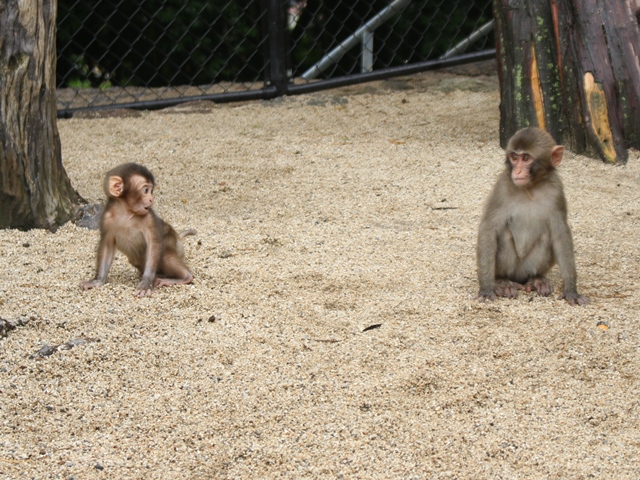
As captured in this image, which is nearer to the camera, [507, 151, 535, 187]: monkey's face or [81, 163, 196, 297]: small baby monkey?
[507, 151, 535, 187]: monkey's face

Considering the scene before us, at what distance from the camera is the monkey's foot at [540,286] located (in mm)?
4746

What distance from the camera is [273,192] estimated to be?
6535 mm

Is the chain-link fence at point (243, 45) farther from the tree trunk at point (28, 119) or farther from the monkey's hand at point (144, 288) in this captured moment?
the monkey's hand at point (144, 288)

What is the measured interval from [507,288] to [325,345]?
46.9 inches

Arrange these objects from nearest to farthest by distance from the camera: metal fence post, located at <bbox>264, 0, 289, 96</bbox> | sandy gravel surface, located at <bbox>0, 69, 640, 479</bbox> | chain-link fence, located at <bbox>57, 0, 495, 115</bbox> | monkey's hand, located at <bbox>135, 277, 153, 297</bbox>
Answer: sandy gravel surface, located at <bbox>0, 69, 640, 479</bbox> < monkey's hand, located at <bbox>135, 277, 153, 297</bbox> < metal fence post, located at <bbox>264, 0, 289, 96</bbox> < chain-link fence, located at <bbox>57, 0, 495, 115</bbox>

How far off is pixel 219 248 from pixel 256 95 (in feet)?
14.3

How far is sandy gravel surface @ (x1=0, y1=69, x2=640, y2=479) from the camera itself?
328 cm

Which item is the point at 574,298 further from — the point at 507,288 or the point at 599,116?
the point at 599,116

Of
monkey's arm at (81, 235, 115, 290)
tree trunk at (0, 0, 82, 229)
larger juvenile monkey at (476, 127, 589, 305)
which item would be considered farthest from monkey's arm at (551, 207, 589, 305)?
tree trunk at (0, 0, 82, 229)

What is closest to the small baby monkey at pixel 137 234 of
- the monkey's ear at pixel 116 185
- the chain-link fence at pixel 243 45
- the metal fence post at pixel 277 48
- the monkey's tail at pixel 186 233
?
the monkey's ear at pixel 116 185

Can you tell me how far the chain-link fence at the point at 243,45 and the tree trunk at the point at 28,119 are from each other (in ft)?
11.4

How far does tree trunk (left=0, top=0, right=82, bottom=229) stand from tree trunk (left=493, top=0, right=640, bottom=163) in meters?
3.46

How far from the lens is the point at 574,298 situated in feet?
14.9

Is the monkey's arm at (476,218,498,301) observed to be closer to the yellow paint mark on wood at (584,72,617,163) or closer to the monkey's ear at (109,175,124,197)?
the monkey's ear at (109,175,124,197)
